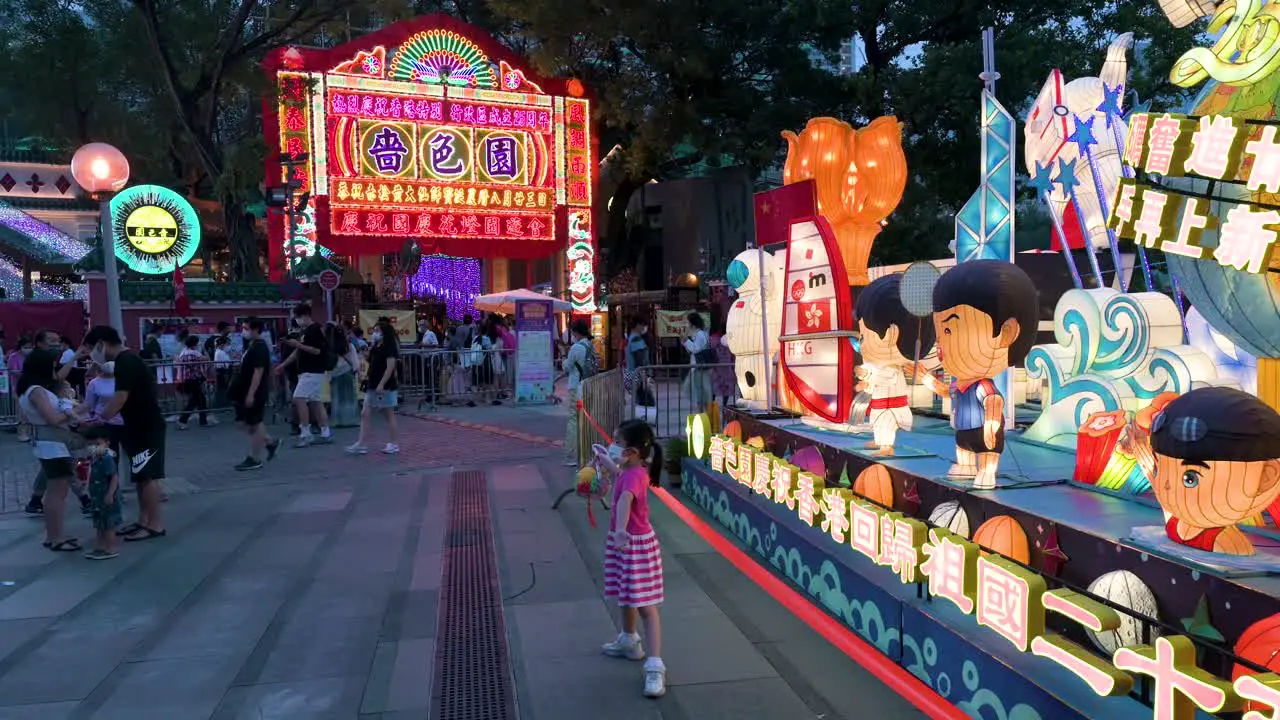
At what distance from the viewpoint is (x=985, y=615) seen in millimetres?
4090

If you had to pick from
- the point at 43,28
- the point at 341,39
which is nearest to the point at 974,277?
the point at 43,28

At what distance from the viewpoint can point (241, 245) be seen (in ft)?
81.1

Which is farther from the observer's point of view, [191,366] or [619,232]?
[619,232]

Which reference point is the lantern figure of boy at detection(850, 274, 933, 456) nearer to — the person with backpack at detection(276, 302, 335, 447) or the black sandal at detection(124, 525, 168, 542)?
the black sandal at detection(124, 525, 168, 542)

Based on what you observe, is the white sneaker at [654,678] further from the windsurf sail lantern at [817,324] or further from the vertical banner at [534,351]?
the vertical banner at [534,351]

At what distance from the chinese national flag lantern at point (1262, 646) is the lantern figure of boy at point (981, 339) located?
6.81 ft

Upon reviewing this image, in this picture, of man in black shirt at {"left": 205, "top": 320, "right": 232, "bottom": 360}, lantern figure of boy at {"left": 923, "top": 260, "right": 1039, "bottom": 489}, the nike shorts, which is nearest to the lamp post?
the nike shorts

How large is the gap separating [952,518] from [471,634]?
3046mm

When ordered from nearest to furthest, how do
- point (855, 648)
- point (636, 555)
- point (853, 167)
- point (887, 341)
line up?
1. point (636, 555)
2. point (855, 648)
3. point (887, 341)
4. point (853, 167)

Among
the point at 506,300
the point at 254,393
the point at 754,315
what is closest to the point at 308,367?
the point at 254,393

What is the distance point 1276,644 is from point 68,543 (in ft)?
28.3

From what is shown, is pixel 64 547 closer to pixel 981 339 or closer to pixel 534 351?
pixel 981 339

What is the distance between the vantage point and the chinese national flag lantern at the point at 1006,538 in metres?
4.57

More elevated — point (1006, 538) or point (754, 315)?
point (754, 315)
